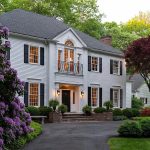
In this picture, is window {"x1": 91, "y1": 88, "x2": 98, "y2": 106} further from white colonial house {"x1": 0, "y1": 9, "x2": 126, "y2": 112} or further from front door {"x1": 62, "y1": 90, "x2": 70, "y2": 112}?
front door {"x1": 62, "y1": 90, "x2": 70, "y2": 112}

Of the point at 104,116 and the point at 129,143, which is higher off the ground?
the point at 104,116

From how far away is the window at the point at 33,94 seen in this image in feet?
105

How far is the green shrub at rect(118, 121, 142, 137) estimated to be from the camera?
1900 centimetres

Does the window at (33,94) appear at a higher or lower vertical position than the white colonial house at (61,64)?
lower

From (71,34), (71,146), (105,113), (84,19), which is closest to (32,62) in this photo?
(71,34)

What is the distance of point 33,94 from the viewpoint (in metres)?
32.2

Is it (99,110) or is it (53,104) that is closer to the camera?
(53,104)

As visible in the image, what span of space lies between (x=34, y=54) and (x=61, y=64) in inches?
108

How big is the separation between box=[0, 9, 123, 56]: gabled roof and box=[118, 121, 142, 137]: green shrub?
14.2 metres

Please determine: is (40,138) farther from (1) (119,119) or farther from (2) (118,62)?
(2) (118,62)

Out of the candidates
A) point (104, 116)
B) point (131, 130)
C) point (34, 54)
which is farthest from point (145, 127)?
point (104, 116)

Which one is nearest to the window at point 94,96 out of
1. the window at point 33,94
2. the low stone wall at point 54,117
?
the window at point 33,94

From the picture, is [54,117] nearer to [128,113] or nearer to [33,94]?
[33,94]

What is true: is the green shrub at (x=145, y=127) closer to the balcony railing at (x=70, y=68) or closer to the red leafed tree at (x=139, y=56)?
the balcony railing at (x=70, y=68)
